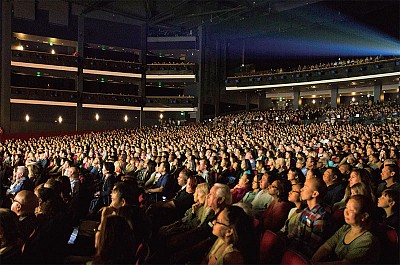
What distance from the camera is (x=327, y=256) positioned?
2.98 metres

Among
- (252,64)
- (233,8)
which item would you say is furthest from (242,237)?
(252,64)

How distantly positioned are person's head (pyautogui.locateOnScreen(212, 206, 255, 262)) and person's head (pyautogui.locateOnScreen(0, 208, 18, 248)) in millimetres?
1548

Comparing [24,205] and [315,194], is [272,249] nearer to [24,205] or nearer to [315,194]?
[315,194]

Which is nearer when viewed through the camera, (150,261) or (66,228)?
(150,261)

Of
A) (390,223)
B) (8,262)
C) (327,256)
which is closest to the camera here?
(8,262)


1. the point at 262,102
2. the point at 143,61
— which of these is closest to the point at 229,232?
the point at 143,61

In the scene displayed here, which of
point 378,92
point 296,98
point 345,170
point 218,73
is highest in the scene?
point 218,73

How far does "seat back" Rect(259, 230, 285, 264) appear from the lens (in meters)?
2.65

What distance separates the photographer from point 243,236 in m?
2.53

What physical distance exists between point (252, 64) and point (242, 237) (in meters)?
37.9

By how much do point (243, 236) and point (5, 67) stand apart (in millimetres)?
30408

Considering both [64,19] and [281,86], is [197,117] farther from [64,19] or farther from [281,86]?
[64,19]

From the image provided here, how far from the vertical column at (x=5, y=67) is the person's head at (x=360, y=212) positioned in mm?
29596

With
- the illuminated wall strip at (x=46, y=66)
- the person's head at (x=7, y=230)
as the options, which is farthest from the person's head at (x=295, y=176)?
the illuminated wall strip at (x=46, y=66)
